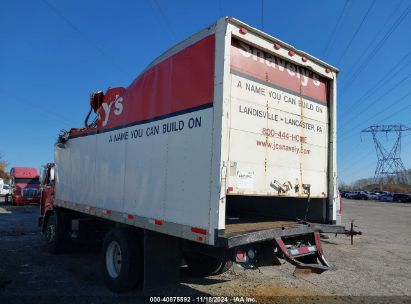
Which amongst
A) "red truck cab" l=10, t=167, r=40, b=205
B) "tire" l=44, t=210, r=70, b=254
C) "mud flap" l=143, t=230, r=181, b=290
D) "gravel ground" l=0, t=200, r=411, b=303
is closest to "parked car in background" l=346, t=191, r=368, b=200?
"red truck cab" l=10, t=167, r=40, b=205

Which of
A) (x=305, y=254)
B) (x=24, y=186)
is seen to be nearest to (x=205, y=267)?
(x=305, y=254)

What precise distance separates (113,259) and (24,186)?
91.2ft

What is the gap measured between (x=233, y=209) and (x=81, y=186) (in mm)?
3290

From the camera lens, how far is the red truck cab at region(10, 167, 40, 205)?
104 feet

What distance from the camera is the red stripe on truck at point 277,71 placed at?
550 centimetres

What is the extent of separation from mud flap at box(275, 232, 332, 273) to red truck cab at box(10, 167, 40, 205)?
95.6 ft

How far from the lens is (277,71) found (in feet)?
20.2

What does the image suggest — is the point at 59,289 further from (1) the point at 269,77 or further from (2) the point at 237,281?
(1) the point at 269,77

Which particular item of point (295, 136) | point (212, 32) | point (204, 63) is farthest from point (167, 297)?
point (212, 32)

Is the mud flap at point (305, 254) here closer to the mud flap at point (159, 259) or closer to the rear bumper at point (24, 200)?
the mud flap at point (159, 259)

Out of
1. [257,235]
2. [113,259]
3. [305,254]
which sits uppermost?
[257,235]

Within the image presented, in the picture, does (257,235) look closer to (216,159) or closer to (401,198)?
(216,159)

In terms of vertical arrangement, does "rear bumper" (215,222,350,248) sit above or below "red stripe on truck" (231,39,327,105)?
below

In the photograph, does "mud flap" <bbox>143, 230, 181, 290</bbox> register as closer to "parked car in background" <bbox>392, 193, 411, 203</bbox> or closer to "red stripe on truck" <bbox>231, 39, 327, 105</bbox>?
"red stripe on truck" <bbox>231, 39, 327, 105</bbox>
